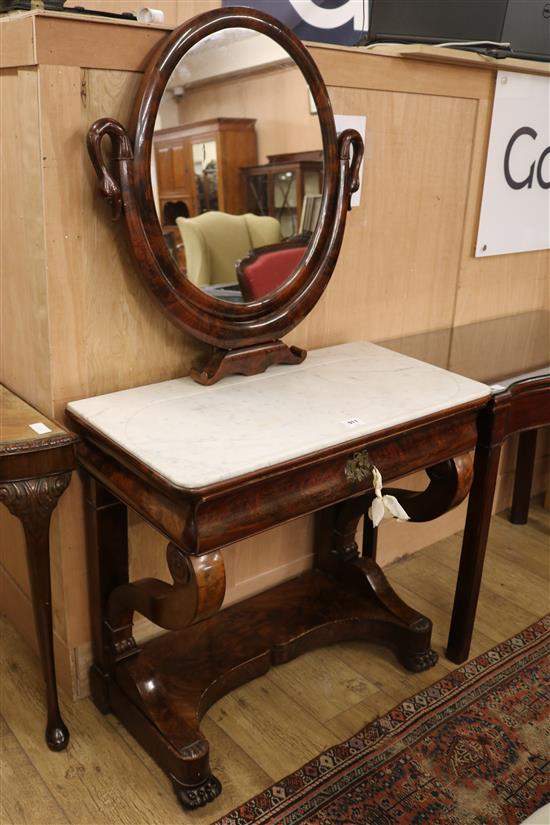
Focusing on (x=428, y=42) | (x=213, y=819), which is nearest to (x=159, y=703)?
(x=213, y=819)

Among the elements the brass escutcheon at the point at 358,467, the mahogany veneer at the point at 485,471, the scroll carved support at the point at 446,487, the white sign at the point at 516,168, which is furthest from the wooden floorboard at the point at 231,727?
the white sign at the point at 516,168

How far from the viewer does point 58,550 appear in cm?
183

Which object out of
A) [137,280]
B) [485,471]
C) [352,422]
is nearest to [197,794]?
[352,422]

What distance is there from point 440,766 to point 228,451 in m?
0.93

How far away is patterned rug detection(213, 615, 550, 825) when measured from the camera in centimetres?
165

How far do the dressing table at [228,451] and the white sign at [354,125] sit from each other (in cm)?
9

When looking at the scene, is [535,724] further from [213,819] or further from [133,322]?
[133,322]

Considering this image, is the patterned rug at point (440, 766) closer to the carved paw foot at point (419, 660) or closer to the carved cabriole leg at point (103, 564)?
the carved paw foot at point (419, 660)

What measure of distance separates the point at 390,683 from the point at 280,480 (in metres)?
0.86

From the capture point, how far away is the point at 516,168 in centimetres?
243

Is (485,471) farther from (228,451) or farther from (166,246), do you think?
(166,246)

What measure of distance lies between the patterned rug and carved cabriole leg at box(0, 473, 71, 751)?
1.48 ft

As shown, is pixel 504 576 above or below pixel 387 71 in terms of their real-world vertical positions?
below

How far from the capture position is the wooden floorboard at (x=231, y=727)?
5.46 feet
